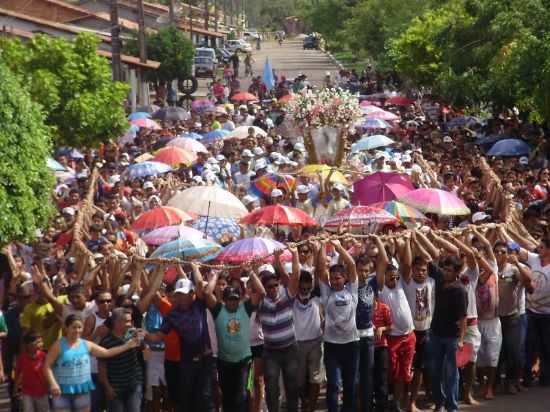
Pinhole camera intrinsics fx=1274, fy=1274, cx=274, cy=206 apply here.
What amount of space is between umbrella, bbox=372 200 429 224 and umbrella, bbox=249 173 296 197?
3.13 m

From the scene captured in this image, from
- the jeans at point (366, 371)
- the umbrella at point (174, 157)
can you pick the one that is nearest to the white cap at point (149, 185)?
the umbrella at point (174, 157)

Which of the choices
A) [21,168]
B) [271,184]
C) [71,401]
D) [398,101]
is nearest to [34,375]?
[71,401]

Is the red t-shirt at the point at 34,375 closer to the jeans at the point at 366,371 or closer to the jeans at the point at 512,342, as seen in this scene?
the jeans at the point at 366,371

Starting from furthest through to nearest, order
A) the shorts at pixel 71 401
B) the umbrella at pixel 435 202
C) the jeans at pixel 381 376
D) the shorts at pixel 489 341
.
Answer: the umbrella at pixel 435 202 < the shorts at pixel 489 341 < the jeans at pixel 381 376 < the shorts at pixel 71 401

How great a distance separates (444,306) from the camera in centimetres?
1130

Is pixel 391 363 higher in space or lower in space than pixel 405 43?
lower

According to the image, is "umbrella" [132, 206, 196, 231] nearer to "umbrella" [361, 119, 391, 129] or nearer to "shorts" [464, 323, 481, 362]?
"shorts" [464, 323, 481, 362]

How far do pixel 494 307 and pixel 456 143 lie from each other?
1552cm

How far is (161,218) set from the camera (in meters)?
15.2

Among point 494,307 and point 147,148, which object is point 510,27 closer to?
point 147,148

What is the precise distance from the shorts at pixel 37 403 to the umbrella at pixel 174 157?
12.6 m

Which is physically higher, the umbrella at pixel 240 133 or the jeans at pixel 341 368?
the umbrella at pixel 240 133

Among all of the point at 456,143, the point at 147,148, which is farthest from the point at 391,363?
the point at 147,148

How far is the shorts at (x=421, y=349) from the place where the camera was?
11.8 meters
